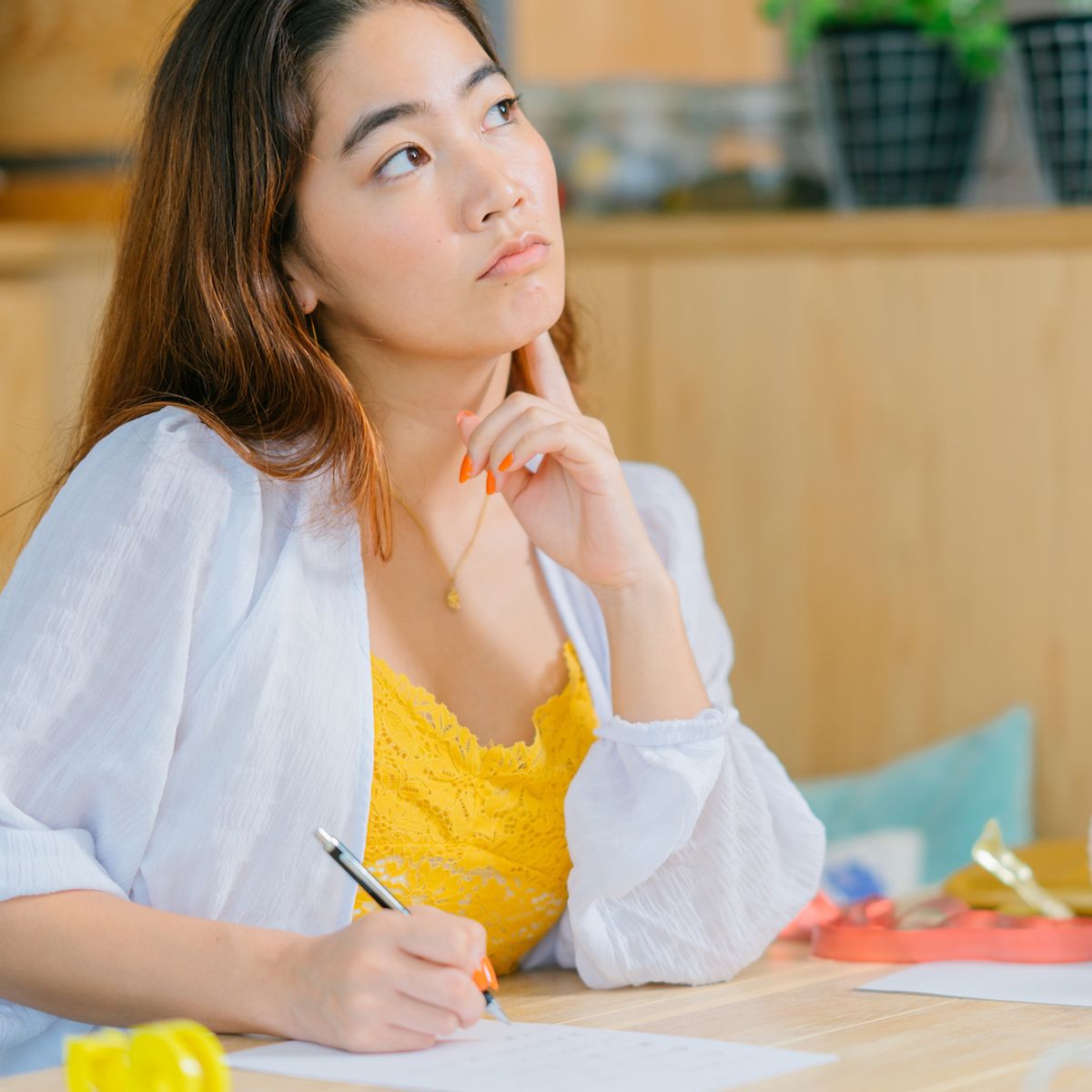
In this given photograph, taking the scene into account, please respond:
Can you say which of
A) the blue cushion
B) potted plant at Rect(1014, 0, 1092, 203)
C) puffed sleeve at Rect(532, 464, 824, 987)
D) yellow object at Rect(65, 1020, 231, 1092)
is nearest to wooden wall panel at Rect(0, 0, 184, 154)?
potted plant at Rect(1014, 0, 1092, 203)

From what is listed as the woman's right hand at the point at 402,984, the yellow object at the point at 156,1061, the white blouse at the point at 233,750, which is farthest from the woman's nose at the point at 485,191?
the yellow object at the point at 156,1061

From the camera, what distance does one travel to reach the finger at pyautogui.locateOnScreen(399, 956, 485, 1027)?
3.43ft

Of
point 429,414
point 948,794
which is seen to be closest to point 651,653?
point 429,414

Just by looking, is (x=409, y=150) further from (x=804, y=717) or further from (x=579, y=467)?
(x=804, y=717)

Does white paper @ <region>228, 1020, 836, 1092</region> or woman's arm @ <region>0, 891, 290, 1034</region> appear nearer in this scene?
white paper @ <region>228, 1020, 836, 1092</region>

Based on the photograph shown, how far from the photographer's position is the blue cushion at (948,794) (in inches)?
89.0

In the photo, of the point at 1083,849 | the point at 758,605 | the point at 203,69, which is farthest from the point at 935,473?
the point at 203,69

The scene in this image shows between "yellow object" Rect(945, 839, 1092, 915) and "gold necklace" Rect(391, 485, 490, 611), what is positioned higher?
"gold necklace" Rect(391, 485, 490, 611)

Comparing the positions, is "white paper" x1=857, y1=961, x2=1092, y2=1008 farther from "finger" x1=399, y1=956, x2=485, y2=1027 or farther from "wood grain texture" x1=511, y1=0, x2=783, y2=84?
"wood grain texture" x1=511, y1=0, x2=783, y2=84

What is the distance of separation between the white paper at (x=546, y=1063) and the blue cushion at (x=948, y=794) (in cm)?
123

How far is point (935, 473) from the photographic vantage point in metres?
2.36

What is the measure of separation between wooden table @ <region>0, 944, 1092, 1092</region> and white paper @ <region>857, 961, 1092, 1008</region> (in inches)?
0.6

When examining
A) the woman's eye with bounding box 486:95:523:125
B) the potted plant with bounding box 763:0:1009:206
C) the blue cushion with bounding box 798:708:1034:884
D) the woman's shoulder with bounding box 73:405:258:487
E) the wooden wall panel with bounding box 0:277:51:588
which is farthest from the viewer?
the wooden wall panel with bounding box 0:277:51:588

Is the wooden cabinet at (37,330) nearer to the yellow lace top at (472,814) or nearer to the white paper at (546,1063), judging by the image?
the yellow lace top at (472,814)
